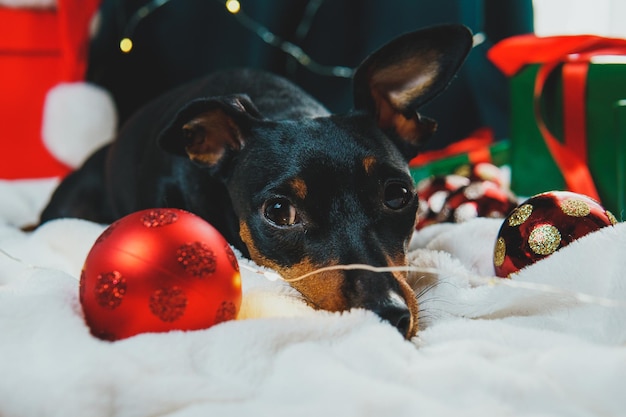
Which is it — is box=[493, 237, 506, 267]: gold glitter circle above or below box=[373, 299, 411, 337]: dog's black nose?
below

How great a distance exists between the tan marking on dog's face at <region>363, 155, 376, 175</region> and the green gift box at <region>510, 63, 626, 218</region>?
0.82m

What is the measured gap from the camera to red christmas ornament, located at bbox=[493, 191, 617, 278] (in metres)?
1.22

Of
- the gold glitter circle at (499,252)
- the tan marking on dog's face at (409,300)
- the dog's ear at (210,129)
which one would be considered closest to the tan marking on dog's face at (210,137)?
the dog's ear at (210,129)

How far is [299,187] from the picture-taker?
127cm

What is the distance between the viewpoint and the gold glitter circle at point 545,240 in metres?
1.23

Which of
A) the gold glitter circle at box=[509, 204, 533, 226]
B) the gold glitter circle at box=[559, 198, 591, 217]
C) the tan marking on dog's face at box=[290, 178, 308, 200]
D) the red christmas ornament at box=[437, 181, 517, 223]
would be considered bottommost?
the red christmas ornament at box=[437, 181, 517, 223]

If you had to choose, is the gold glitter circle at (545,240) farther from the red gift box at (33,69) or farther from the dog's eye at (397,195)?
the red gift box at (33,69)

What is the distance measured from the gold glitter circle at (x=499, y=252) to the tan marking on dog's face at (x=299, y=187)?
0.41m

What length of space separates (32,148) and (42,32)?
0.47 metres

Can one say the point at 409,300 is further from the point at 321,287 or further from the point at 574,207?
the point at 574,207

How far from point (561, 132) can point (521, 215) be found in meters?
0.83

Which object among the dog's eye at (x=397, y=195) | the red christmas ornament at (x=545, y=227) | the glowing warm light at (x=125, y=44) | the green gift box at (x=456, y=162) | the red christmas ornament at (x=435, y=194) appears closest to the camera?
the red christmas ornament at (x=545, y=227)

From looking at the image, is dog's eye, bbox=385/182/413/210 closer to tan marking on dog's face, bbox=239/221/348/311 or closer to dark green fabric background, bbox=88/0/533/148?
tan marking on dog's face, bbox=239/221/348/311

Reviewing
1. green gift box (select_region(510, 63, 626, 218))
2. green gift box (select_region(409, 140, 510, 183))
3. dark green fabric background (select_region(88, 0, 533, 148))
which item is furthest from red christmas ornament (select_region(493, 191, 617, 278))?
dark green fabric background (select_region(88, 0, 533, 148))
